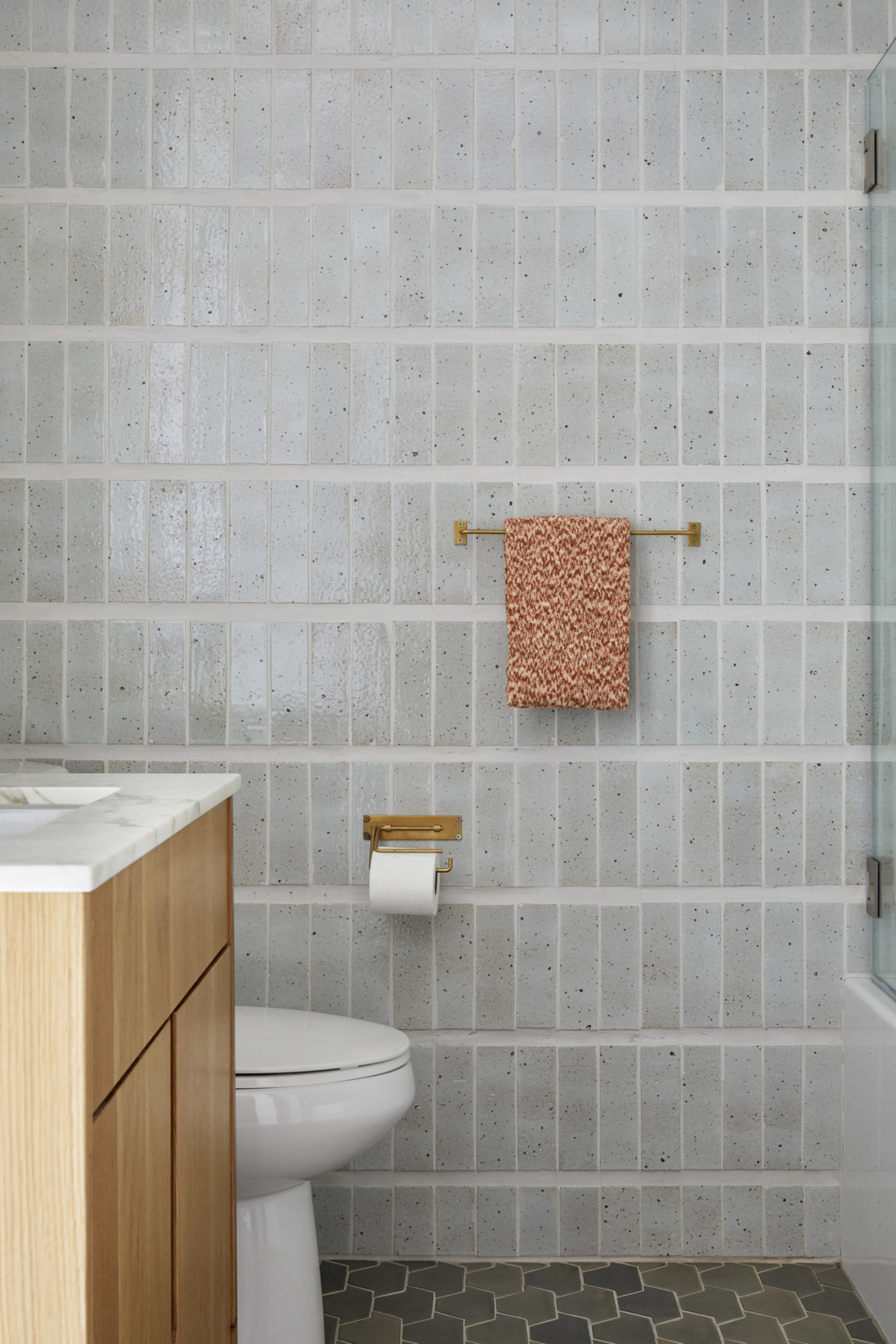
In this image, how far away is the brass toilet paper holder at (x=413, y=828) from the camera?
6.46 feet

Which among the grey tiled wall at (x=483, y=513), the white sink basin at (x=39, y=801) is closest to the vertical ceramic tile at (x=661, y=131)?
the grey tiled wall at (x=483, y=513)

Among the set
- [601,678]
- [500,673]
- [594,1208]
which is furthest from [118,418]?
[594,1208]

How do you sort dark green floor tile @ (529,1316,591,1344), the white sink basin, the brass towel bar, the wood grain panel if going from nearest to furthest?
the wood grain panel, the white sink basin, dark green floor tile @ (529,1316,591,1344), the brass towel bar

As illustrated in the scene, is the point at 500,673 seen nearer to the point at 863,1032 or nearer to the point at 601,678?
the point at 601,678

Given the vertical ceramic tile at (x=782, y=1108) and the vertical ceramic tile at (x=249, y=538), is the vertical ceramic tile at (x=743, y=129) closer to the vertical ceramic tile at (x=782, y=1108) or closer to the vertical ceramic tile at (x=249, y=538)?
the vertical ceramic tile at (x=249, y=538)

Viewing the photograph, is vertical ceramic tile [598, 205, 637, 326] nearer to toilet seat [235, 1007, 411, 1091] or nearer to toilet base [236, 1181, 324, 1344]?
toilet seat [235, 1007, 411, 1091]

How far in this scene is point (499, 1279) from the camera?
6.22 ft

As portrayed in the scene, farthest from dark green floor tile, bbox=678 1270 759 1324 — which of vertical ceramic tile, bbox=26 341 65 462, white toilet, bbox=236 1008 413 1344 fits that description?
vertical ceramic tile, bbox=26 341 65 462

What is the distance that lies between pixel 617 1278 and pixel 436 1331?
14.1 inches

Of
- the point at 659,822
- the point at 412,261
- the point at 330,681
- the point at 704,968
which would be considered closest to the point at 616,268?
the point at 412,261

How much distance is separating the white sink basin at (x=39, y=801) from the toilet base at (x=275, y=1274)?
2.37 feet

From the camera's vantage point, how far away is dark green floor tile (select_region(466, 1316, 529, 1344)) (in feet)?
5.61

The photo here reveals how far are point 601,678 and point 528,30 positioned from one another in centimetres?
119

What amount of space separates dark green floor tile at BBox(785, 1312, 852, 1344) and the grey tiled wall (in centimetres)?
20
